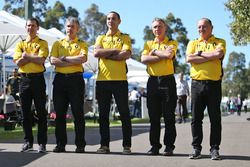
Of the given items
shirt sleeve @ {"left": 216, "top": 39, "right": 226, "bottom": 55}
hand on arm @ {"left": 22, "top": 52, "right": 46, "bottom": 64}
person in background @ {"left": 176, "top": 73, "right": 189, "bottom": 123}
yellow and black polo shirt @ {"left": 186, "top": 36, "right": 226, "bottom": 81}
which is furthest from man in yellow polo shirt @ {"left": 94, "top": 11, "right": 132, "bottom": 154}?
person in background @ {"left": 176, "top": 73, "right": 189, "bottom": 123}

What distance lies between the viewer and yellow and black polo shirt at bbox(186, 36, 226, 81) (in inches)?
308

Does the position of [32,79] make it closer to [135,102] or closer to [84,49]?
[84,49]

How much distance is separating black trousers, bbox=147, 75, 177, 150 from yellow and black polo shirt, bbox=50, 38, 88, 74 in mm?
1184

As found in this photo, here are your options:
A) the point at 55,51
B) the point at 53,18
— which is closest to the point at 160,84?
the point at 55,51

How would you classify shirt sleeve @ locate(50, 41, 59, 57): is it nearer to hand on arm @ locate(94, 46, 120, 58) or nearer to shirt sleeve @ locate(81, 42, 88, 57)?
shirt sleeve @ locate(81, 42, 88, 57)

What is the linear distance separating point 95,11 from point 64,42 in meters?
84.5

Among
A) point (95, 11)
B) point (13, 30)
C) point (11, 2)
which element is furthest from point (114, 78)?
point (95, 11)

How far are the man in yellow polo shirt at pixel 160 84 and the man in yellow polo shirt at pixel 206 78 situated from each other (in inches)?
17.4

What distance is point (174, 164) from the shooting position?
709 centimetres

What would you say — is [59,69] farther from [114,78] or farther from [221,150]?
[221,150]

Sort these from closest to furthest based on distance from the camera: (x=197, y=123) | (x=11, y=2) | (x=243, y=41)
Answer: (x=197, y=123) → (x=243, y=41) → (x=11, y=2)

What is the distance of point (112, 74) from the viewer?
27.6 feet

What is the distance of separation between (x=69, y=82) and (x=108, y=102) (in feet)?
2.38

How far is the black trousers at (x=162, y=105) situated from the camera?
8.31 metres
